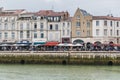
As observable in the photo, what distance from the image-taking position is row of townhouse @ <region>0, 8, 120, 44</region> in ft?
262

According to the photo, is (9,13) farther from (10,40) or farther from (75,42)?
(75,42)

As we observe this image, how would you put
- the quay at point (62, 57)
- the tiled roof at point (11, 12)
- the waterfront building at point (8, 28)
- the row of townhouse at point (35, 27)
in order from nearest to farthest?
1. the quay at point (62, 57)
2. the row of townhouse at point (35, 27)
3. the waterfront building at point (8, 28)
4. the tiled roof at point (11, 12)

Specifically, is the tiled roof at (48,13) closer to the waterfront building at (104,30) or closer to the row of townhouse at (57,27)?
the row of townhouse at (57,27)

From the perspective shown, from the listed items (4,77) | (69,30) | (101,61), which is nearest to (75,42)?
(69,30)

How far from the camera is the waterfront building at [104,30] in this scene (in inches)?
3135

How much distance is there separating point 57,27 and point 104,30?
7690 mm

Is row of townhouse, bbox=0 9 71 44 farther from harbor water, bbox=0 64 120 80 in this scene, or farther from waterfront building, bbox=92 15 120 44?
harbor water, bbox=0 64 120 80

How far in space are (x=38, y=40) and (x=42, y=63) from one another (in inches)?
619

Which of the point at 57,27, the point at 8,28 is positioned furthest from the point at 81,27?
the point at 8,28

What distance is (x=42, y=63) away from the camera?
67.0m

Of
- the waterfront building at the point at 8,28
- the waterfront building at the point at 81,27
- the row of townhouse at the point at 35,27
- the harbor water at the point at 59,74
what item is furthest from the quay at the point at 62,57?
the waterfront building at the point at 81,27

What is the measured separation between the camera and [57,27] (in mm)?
82000

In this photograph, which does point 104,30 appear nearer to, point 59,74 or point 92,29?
point 92,29

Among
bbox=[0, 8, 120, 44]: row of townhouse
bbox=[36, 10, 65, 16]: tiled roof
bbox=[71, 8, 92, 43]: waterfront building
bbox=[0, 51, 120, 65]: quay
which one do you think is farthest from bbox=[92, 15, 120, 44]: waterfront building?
bbox=[0, 51, 120, 65]: quay
